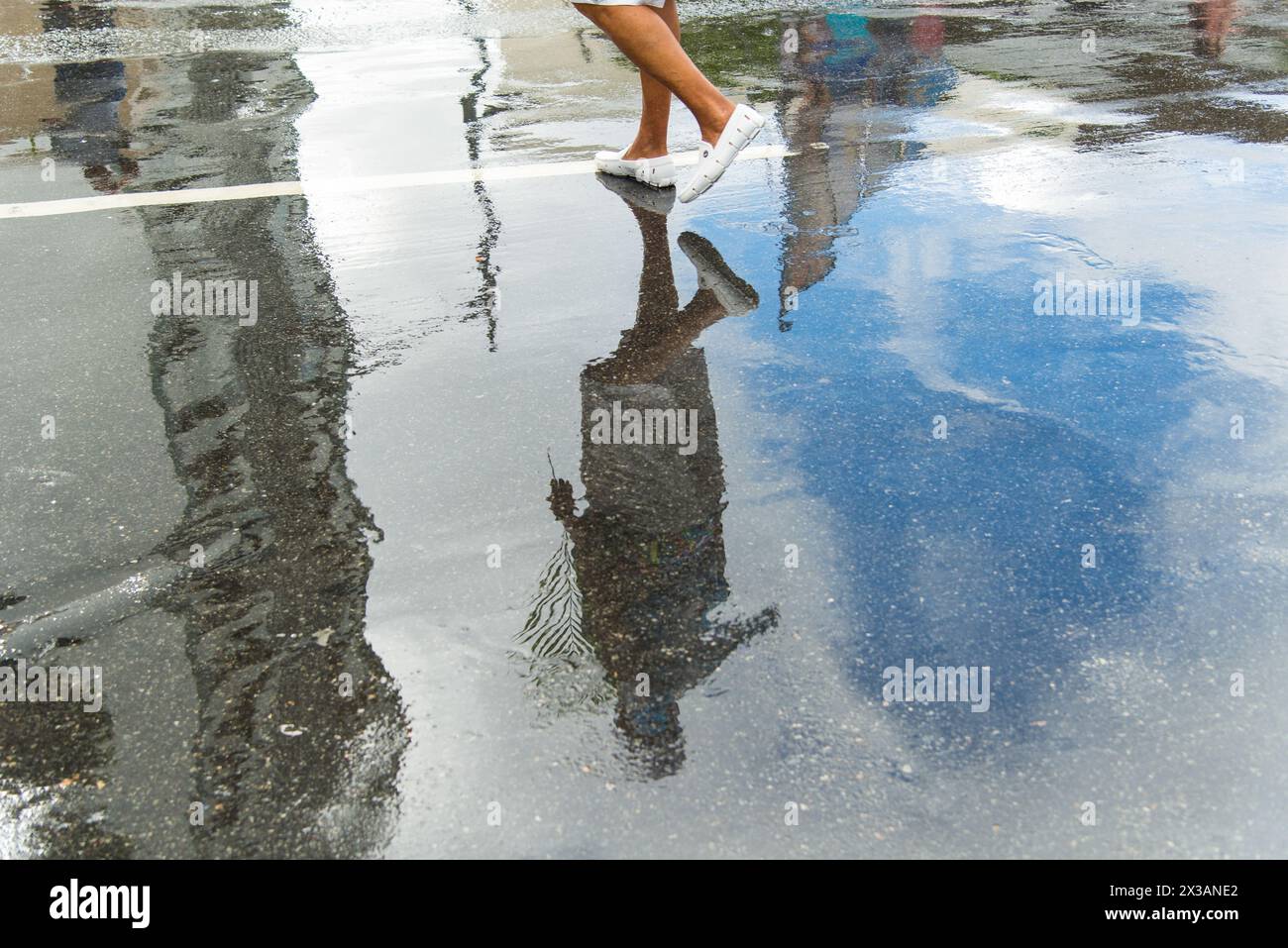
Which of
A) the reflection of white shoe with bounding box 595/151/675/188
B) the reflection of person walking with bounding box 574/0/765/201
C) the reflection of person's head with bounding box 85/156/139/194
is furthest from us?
the reflection of person's head with bounding box 85/156/139/194

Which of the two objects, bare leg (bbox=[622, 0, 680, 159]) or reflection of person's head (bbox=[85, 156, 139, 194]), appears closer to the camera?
bare leg (bbox=[622, 0, 680, 159])

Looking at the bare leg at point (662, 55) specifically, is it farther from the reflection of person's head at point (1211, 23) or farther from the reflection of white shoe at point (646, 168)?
the reflection of person's head at point (1211, 23)

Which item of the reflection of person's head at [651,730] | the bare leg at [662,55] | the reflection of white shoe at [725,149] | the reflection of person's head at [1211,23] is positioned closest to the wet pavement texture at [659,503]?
the reflection of person's head at [651,730]

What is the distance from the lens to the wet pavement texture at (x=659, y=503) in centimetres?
229

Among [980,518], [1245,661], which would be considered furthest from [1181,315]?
[1245,661]

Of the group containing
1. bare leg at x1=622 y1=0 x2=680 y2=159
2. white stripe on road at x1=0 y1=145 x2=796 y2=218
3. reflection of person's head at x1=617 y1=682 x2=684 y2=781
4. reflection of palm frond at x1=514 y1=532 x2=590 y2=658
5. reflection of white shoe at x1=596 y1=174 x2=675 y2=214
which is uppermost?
bare leg at x1=622 y1=0 x2=680 y2=159

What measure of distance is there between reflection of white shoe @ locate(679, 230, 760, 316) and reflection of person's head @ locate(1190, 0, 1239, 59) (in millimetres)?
5351

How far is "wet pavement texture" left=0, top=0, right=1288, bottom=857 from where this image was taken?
2.29 m

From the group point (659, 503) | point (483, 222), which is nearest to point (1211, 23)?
point (483, 222)

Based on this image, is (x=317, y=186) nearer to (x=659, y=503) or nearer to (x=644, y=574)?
(x=659, y=503)

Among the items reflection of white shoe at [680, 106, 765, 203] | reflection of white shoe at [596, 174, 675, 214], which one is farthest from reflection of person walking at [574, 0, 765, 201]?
reflection of white shoe at [596, 174, 675, 214]

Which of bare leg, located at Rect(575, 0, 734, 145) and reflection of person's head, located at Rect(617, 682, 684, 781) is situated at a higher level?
bare leg, located at Rect(575, 0, 734, 145)

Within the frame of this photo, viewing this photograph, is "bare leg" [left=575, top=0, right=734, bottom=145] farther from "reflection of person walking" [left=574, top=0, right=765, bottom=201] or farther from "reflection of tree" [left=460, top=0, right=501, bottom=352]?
"reflection of tree" [left=460, top=0, right=501, bottom=352]

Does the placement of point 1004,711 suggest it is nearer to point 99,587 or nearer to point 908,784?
point 908,784
